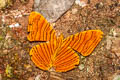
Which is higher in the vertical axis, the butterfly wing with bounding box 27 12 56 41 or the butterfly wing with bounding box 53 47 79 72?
the butterfly wing with bounding box 27 12 56 41

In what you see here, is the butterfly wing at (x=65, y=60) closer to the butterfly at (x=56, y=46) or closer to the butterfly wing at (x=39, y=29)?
the butterfly at (x=56, y=46)

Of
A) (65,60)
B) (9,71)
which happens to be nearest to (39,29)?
(65,60)

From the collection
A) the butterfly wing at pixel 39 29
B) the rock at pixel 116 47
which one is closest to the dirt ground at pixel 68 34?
the rock at pixel 116 47

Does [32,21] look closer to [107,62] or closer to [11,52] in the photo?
[11,52]

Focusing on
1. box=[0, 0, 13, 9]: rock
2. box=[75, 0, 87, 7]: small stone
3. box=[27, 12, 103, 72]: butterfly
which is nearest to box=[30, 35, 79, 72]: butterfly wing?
box=[27, 12, 103, 72]: butterfly

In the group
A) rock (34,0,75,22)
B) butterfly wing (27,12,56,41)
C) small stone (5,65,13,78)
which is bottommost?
small stone (5,65,13,78)

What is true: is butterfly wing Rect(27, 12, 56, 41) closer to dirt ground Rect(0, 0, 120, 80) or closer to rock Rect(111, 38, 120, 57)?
dirt ground Rect(0, 0, 120, 80)

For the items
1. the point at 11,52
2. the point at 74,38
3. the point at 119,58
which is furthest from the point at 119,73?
the point at 11,52

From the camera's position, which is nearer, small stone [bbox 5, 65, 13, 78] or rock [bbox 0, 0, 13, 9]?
small stone [bbox 5, 65, 13, 78]
